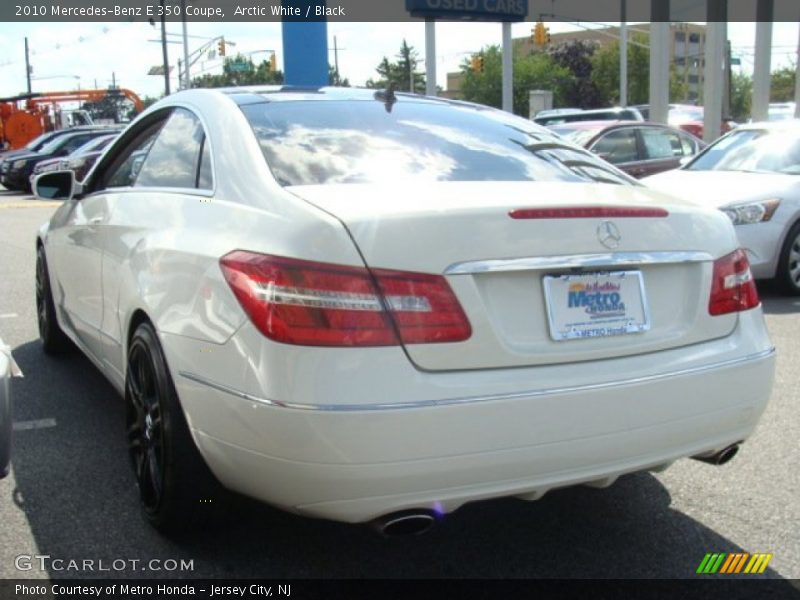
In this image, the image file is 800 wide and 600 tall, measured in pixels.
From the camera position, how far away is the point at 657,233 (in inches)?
Answer: 108

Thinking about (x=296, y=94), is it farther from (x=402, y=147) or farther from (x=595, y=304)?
(x=595, y=304)

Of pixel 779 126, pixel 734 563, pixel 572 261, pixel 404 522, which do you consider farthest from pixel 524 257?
pixel 779 126

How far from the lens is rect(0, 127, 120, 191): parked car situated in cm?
2334

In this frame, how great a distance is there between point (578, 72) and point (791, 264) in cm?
9001

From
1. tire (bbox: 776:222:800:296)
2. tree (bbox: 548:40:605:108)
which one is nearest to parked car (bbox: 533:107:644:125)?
tire (bbox: 776:222:800:296)

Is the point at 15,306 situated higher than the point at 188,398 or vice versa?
the point at 188,398

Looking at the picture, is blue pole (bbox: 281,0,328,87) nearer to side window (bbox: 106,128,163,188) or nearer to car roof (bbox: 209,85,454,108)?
side window (bbox: 106,128,163,188)

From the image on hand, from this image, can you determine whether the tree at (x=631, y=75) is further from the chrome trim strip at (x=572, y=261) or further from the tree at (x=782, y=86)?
the chrome trim strip at (x=572, y=261)

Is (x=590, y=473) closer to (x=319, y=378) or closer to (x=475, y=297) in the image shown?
(x=475, y=297)

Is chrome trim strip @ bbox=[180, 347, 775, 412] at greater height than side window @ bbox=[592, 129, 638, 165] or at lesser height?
lesser

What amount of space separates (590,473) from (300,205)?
1.13 m

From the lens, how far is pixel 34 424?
173 inches

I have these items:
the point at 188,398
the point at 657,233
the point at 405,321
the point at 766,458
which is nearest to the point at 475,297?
the point at 405,321

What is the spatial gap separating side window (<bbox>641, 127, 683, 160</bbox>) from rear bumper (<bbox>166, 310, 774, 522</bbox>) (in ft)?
31.8
